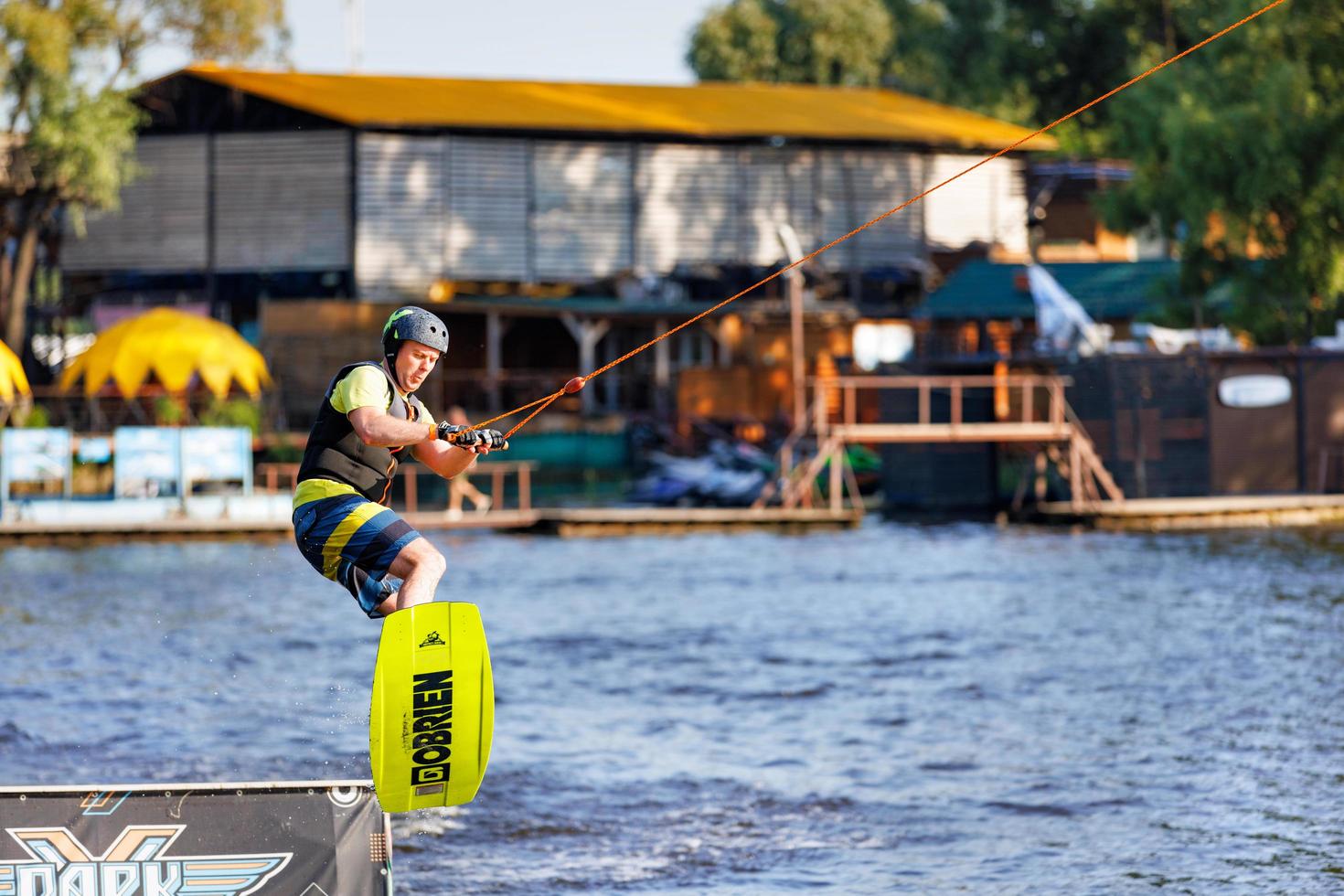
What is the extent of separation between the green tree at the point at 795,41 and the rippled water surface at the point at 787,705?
47156 millimetres

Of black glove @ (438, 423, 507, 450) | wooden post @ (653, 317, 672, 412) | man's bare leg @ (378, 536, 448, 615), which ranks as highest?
wooden post @ (653, 317, 672, 412)

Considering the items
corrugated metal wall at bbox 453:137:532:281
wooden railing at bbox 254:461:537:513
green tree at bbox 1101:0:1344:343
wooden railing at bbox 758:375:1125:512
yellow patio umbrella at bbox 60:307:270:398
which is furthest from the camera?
corrugated metal wall at bbox 453:137:532:281

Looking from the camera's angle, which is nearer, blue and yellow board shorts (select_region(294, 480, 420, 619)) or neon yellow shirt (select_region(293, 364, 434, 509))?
neon yellow shirt (select_region(293, 364, 434, 509))

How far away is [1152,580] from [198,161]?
32.6m

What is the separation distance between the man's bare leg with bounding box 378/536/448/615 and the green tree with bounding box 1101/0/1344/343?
3528cm

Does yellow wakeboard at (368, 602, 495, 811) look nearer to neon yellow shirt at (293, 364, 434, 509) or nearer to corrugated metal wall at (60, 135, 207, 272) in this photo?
neon yellow shirt at (293, 364, 434, 509)

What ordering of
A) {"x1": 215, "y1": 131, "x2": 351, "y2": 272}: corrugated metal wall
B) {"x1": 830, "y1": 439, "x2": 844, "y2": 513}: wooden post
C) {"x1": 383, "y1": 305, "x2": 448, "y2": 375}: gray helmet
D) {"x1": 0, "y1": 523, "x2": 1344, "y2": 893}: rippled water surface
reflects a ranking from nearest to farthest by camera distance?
1. {"x1": 383, "y1": 305, "x2": 448, "y2": 375}: gray helmet
2. {"x1": 0, "y1": 523, "x2": 1344, "y2": 893}: rippled water surface
3. {"x1": 830, "y1": 439, "x2": 844, "y2": 513}: wooden post
4. {"x1": 215, "y1": 131, "x2": 351, "y2": 272}: corrugated metal wall

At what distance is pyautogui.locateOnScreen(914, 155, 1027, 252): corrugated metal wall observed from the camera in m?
58.5

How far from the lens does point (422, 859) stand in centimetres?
1325

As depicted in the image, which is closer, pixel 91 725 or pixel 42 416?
pixel 91 725

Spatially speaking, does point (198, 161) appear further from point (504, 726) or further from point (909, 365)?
point (504, 726)

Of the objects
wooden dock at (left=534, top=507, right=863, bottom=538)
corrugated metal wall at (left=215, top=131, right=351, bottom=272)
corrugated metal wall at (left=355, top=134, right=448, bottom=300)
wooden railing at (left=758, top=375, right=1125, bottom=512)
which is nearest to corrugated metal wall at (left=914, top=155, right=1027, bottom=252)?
corrugated metal wall at (left=355, top=134, right=448, bottom=300)

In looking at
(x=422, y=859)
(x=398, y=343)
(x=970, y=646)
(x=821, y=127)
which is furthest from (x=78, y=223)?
(x=398, y=343)

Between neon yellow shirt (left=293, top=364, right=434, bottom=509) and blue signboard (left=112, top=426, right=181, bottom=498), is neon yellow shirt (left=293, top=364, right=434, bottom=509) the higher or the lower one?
the higher one
